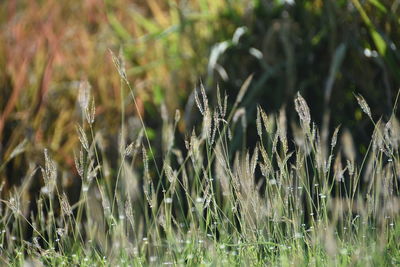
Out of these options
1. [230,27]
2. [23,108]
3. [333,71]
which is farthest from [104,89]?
[333,71]

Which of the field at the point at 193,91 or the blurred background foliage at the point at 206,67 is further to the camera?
the blurred background foliage at the point at 206,67

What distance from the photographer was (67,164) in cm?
396

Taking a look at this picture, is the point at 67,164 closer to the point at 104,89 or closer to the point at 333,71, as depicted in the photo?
the point at 104,89

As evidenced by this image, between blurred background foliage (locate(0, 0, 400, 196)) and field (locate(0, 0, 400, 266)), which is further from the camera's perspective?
blurred background foliage (locate(0, 0, 400, 196))

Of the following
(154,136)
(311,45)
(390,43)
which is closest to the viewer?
(390,43)

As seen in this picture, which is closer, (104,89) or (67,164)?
(67,164)

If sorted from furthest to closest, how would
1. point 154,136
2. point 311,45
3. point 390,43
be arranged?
point 154,136 < point 311,45 < point 390,43

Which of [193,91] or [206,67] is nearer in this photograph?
[193,91]

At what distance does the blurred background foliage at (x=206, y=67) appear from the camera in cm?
356

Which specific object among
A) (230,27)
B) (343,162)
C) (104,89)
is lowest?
(343,162)

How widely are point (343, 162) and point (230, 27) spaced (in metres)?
1.13

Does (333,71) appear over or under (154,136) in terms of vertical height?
over

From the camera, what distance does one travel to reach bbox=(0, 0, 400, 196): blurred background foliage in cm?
356

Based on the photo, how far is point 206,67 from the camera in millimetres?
4109
